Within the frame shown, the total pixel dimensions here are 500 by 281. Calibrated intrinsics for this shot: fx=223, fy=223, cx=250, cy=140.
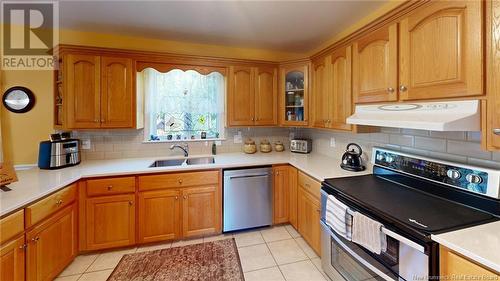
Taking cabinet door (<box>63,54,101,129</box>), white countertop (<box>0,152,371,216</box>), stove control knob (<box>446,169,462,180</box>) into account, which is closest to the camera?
stove control knob (<box>446,169,462,180</box>)

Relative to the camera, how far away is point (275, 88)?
3.10m

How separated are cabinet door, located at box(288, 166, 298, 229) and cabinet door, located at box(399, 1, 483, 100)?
1.40 meters

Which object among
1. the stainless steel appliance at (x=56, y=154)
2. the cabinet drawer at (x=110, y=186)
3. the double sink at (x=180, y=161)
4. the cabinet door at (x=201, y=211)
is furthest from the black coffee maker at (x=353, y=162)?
the stainless steel appliance at (x=56, y=154)

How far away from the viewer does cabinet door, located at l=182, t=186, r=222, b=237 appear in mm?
2439

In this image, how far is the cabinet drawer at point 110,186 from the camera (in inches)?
84.5

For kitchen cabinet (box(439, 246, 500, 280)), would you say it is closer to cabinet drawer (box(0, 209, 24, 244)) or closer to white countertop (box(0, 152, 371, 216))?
white countertop (box(0, 152, 371, 216))

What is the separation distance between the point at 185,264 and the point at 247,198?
91 centimetres

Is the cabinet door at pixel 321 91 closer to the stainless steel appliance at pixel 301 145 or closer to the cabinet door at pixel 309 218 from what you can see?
the stainless steel appliance at pixel 301 145

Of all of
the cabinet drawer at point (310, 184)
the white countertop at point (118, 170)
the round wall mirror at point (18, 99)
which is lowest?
the cabinet drawer at point (310, 184)

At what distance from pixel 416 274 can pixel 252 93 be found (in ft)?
8.01

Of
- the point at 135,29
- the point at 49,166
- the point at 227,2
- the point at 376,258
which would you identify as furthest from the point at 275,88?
the point at 49,166

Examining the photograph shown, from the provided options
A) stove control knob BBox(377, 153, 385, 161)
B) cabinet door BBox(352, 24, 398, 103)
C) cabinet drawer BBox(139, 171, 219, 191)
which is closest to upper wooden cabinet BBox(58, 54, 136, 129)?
cabinet drawer BBox(139, 171, 219, 191)

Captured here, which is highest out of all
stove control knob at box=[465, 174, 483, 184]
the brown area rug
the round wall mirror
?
the round wall mirror

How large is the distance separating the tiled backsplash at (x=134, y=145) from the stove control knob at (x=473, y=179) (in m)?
2.35
